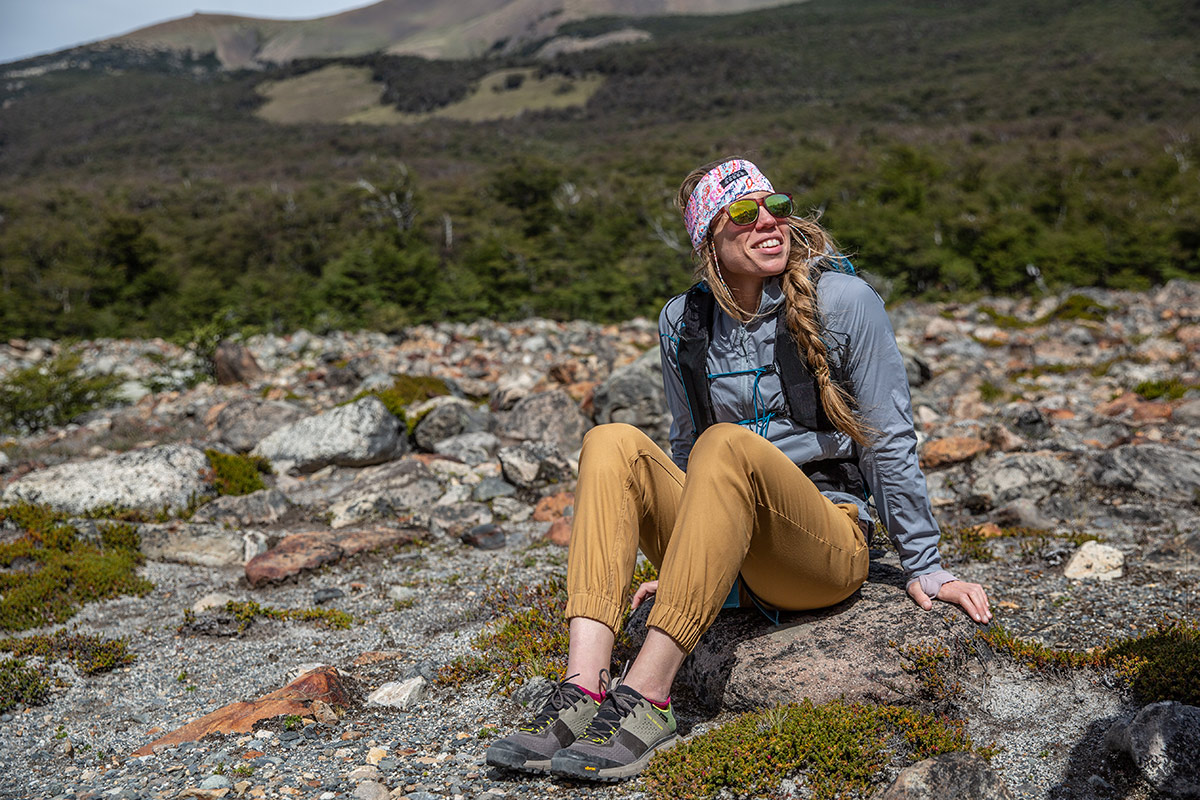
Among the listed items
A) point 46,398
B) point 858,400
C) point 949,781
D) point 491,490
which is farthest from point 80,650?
point 46,398

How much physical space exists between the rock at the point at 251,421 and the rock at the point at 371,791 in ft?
22.0

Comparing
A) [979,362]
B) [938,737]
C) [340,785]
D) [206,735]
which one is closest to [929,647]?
[938,737]

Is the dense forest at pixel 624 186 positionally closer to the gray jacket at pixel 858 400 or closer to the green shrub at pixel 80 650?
the gray jacket at pixel 858 400

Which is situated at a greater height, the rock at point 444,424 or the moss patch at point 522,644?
the moss patch at point 522,644

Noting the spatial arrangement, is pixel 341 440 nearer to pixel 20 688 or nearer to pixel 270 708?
pixel 20 688

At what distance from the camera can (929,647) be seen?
282 centimetres

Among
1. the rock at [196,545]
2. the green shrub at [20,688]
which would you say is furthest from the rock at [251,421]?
the green shrub at [20,688]

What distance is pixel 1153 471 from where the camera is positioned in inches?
218

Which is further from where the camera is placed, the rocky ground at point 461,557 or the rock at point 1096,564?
the rock at point 1096,564

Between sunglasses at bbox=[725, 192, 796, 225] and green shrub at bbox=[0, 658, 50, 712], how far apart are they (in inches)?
141

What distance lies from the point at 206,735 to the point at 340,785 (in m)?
0.78

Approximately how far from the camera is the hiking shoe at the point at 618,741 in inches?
92.8

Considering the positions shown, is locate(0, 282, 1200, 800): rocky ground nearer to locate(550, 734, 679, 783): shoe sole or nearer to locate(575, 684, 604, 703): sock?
locate(550, 734, 679, 783): shoe sole

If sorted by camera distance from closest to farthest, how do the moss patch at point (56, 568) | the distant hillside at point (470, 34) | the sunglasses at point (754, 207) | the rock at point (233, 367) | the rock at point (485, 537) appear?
the sunglasses at point (754, 207)
the moss patch at point (56, 568)
the rock at point (485, 537)
the rock at point (233, 367)
the distant hillside at point (470, 34)
